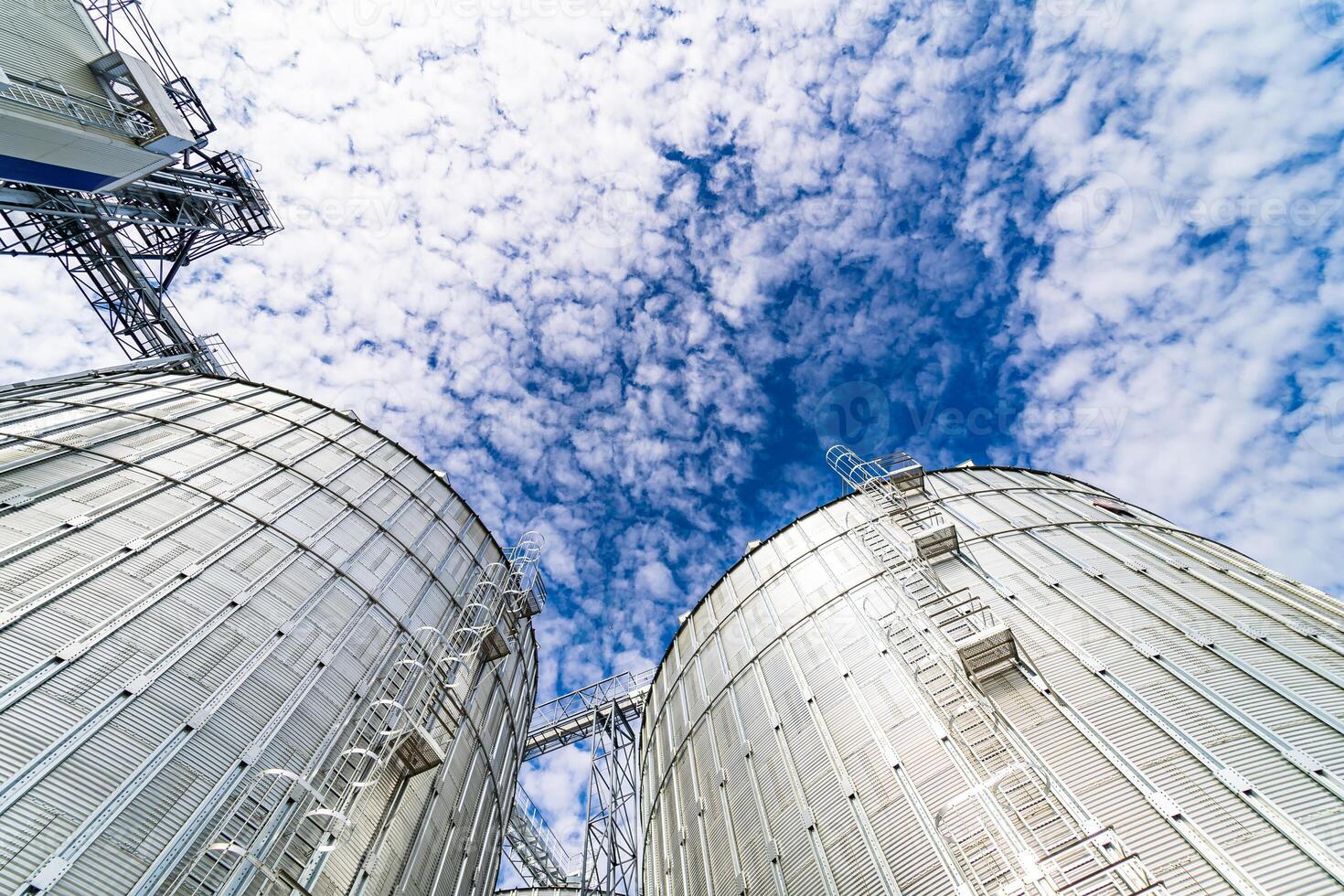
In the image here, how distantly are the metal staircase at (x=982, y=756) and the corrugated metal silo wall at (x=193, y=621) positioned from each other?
933cm

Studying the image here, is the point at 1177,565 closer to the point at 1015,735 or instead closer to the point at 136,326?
the point at 1015,735

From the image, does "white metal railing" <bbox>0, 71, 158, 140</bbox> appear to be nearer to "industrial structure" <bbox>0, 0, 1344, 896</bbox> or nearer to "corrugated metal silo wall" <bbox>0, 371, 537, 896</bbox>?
"industrial structure" <bbox>0, 0, 1344, 896</bbox>

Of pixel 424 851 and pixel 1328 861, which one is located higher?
pixel 424 851

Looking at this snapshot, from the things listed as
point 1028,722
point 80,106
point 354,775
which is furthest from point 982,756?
point 80,106

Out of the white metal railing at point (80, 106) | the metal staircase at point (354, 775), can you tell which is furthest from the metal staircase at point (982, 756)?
the white metal railing at point (80, 106)

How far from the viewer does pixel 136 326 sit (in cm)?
1975

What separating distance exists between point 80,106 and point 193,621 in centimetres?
1079

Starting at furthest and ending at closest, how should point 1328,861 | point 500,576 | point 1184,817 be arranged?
point 500,576 → point 1184,817 → point 1328,861

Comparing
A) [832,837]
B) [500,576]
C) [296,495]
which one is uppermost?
[500,576]

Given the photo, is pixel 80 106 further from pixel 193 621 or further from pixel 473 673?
pixel 473 673

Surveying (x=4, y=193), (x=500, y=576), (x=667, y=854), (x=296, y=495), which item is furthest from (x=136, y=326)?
(x=667, y=854)

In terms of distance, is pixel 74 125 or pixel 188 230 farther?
pixel 188 230

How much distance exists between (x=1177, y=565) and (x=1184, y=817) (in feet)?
21.8

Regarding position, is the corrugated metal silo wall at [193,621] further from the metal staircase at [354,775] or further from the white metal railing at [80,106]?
the white metal railing at [80,106]
